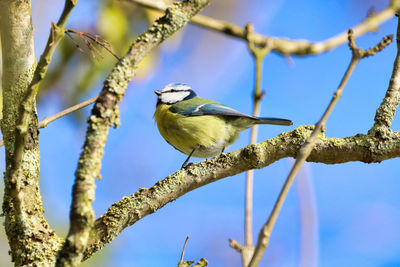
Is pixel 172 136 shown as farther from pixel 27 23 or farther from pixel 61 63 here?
pixel 27 23

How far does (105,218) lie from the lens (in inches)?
58.7

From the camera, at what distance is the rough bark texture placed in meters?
1.36

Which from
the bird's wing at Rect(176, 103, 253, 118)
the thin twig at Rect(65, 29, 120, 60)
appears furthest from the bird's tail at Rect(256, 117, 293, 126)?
the thin twig at Rect(65, 29, 120, 60)

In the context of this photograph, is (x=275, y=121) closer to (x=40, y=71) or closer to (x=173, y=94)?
(x=173, y=94)

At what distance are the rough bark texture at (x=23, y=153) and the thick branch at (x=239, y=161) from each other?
0.20 meters

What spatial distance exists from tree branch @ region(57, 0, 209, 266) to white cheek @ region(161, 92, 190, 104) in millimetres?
2168

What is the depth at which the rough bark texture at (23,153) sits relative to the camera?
1.36 m

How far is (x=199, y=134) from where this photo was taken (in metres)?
2.76

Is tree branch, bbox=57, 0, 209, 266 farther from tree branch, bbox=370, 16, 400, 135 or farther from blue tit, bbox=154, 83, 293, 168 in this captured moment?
blue tit, bbox=154, 83, 293, 168

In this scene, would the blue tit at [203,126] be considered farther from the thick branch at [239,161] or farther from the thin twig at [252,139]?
the thin twig at [252,139]

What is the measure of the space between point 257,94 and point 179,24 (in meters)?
0.38

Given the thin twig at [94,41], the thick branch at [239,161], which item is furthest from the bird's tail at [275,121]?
the thin twig at [94,41]

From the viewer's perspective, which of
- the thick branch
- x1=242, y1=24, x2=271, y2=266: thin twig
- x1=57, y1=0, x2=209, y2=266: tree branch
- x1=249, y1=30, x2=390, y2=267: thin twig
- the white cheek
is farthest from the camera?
the white cheek

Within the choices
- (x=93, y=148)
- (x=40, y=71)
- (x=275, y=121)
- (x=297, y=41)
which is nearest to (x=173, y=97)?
(x=275, y=121)
